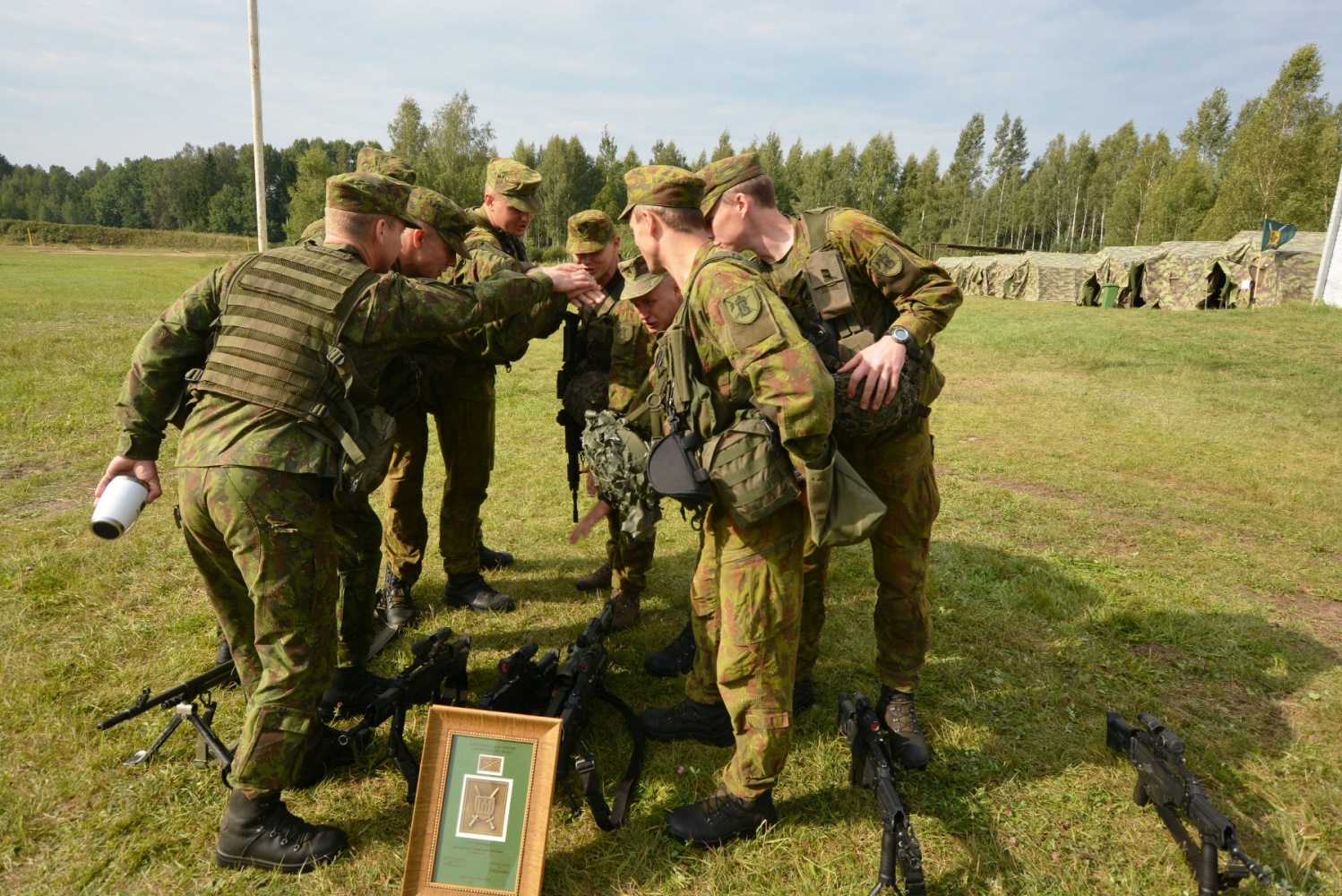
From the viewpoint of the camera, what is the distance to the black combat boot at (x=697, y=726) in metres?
3.77

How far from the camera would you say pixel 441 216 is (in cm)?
403

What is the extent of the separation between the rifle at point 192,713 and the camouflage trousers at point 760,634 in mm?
2203

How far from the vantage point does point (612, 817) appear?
10.6 feet

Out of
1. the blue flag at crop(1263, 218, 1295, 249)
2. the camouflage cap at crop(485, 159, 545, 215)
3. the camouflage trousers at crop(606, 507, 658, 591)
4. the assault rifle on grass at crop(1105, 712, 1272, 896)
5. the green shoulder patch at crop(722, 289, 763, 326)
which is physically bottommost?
the assault rifle on grass at crop(1105, 712, 1272, 896)

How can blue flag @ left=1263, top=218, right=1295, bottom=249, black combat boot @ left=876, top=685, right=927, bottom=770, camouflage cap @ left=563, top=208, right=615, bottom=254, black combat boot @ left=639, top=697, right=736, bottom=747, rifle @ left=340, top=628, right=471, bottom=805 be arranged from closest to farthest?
Result: rifle @ left=340, top=628, right=471, bottom=805, black combat boot @ left=876, top=685, right=927, bottom=770, black combat boot @ left=639, top=697, right=736, bottom=747, camouflage cap @ left=563, top=208, right=615, bottom=254, blue flag @ left=1263, top=218, right=1295, bottom=249

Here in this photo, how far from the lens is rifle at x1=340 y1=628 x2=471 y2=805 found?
326 centimetres

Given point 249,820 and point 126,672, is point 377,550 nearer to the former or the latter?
point 249,820

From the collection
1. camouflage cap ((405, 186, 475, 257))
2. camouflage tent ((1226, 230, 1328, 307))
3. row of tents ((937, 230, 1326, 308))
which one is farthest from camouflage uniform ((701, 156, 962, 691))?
row of tents ((937, 230, 1326, 308))

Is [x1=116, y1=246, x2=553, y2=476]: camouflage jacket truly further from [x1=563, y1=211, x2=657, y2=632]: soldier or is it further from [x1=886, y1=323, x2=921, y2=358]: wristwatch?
[x1=886, y1=323, x2=921, y2=358]: wristwatch

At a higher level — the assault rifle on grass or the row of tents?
the row of tents

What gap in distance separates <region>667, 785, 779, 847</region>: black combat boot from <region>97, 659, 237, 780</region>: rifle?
197cm

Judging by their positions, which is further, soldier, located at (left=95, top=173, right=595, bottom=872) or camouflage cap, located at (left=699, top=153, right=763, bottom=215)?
camouflage cap, located at (left=699, top=153, right=763, bottom=215)

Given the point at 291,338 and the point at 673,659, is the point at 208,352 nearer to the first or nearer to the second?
the point at 291,338

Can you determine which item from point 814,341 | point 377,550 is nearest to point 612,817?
point 377,550
